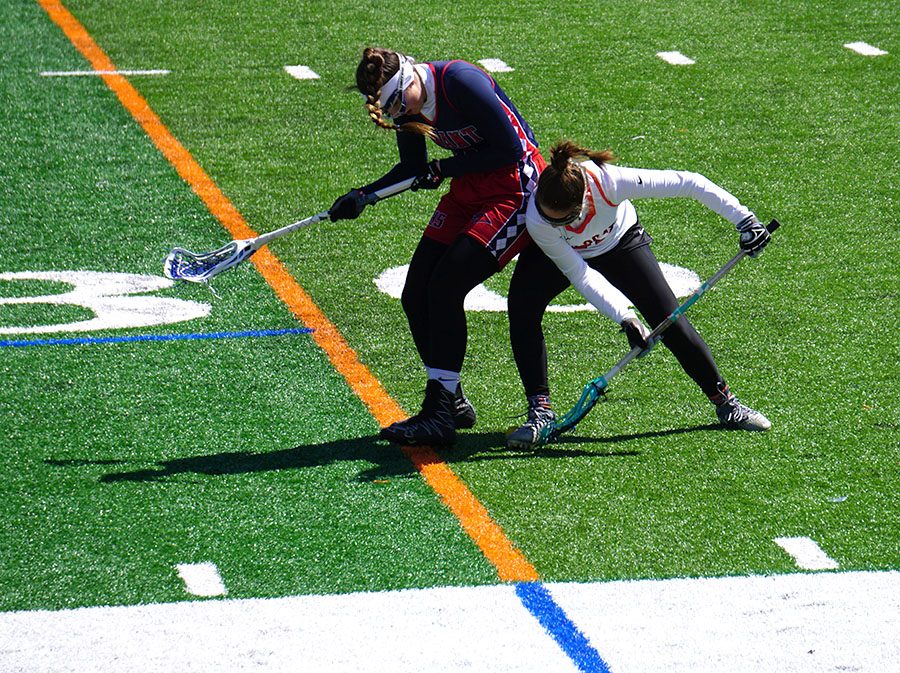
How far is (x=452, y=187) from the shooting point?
595 centimetres

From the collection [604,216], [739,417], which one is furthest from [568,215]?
[739,417]

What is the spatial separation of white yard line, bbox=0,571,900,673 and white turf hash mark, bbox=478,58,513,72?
24.6 feet

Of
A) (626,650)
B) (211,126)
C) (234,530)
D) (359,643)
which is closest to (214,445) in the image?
(234,530)

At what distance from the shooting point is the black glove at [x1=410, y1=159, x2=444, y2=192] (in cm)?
579

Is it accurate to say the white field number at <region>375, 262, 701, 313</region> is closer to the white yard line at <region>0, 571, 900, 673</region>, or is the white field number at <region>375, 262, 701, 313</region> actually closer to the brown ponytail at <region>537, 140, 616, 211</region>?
the brown ponytail at <region>537, 140, 616, 211</region>

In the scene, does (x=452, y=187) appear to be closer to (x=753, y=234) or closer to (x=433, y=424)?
(x=433, y=424)

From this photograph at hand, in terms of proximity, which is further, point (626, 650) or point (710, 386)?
point (710, 386)

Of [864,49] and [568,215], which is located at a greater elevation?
[568,215]

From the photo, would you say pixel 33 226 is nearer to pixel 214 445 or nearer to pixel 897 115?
pixel 214 445

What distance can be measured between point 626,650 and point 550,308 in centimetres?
341

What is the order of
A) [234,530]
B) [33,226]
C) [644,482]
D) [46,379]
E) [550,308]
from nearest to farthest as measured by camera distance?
[234,530] → [644,482] → [46,379] → [550,308] → [33,226]

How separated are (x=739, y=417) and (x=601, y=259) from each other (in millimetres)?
904

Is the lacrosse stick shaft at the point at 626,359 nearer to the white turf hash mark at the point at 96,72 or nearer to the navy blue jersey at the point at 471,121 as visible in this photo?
the navy blue jersey at the point at 471,121

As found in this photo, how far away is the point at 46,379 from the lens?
6.64 metres
